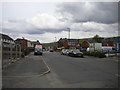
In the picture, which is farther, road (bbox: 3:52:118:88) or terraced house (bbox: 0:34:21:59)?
terraced house (bbox: 0:34:21:59)

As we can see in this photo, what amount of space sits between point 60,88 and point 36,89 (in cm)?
96

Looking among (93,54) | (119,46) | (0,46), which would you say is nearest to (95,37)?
(119,46)

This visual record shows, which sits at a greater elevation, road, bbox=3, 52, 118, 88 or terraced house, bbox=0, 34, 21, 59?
terraced house, bbox=0, 34, 21, 59

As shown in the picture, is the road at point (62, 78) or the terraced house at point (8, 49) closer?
the road at point (62, 78)

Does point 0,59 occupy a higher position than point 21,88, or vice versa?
point 0,59

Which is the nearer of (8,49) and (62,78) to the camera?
(62,78)

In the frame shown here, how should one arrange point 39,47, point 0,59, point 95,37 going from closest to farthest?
point 0,59
point 39,47
point 95,37

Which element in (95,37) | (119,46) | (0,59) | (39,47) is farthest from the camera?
(95,37)

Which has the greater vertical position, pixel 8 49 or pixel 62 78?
pixel 8 49

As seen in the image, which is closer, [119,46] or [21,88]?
[21,88]

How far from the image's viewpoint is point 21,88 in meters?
6.92

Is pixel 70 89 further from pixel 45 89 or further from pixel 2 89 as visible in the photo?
pixel 2 89

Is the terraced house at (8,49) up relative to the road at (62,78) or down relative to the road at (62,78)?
up

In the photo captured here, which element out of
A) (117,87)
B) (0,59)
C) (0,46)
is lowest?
(117,87)
